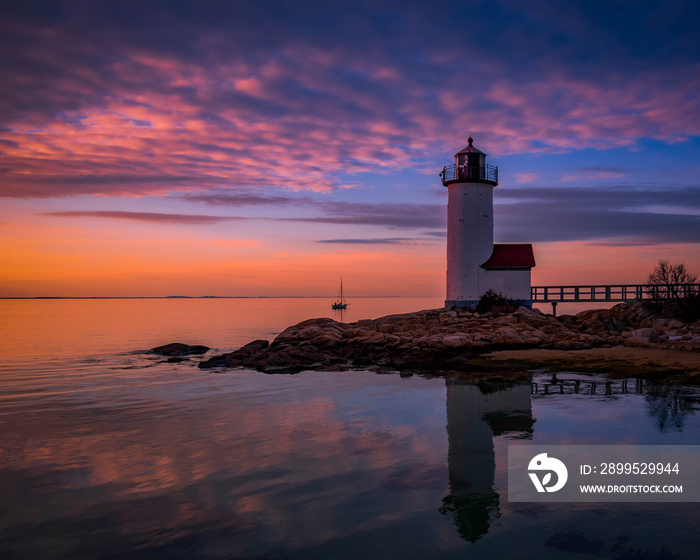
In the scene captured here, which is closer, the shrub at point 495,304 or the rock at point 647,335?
the rock at point 647,335

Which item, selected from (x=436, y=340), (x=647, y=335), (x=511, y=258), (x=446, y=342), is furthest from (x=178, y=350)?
(x=647, y=335)

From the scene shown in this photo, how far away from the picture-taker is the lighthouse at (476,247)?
31016mm

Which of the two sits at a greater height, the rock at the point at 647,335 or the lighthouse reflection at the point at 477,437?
the rock at the point at 647,335

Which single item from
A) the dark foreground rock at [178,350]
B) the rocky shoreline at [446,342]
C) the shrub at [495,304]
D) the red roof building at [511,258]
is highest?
the red roof building at [511,258]

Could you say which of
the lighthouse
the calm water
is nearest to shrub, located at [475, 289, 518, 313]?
the lighthouse

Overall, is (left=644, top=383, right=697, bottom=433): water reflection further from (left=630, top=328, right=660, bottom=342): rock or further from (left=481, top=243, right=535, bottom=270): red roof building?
(left=481, top=243, right=535, bottom=270): red roof building

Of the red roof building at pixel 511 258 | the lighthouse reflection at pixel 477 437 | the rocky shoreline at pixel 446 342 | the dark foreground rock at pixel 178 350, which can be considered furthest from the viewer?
the red roof building at pixel 511 258

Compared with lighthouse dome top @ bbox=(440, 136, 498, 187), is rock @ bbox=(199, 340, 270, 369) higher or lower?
lower

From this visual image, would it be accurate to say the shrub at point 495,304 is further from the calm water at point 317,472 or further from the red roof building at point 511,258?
the calm water at point 317,472

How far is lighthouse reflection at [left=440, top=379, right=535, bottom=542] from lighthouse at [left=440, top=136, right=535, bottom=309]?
16.1 m

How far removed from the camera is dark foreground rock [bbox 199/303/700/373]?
1983cm

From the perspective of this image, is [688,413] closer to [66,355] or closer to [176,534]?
[176,534]

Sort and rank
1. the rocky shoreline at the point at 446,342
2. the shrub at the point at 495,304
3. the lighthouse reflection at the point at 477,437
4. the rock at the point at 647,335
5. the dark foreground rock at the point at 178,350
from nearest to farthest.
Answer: the lighthouse reflection at the point at 477,437, the rocky shoreline at the point at 446,342, the rock at the point at 647,335, the dark foreground rock at the point at 178,350, the shrub at the point at 495,304

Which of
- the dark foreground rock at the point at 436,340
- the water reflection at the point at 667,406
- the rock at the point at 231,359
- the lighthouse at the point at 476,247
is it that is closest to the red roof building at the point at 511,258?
the lighthouse at the point at 476,247
